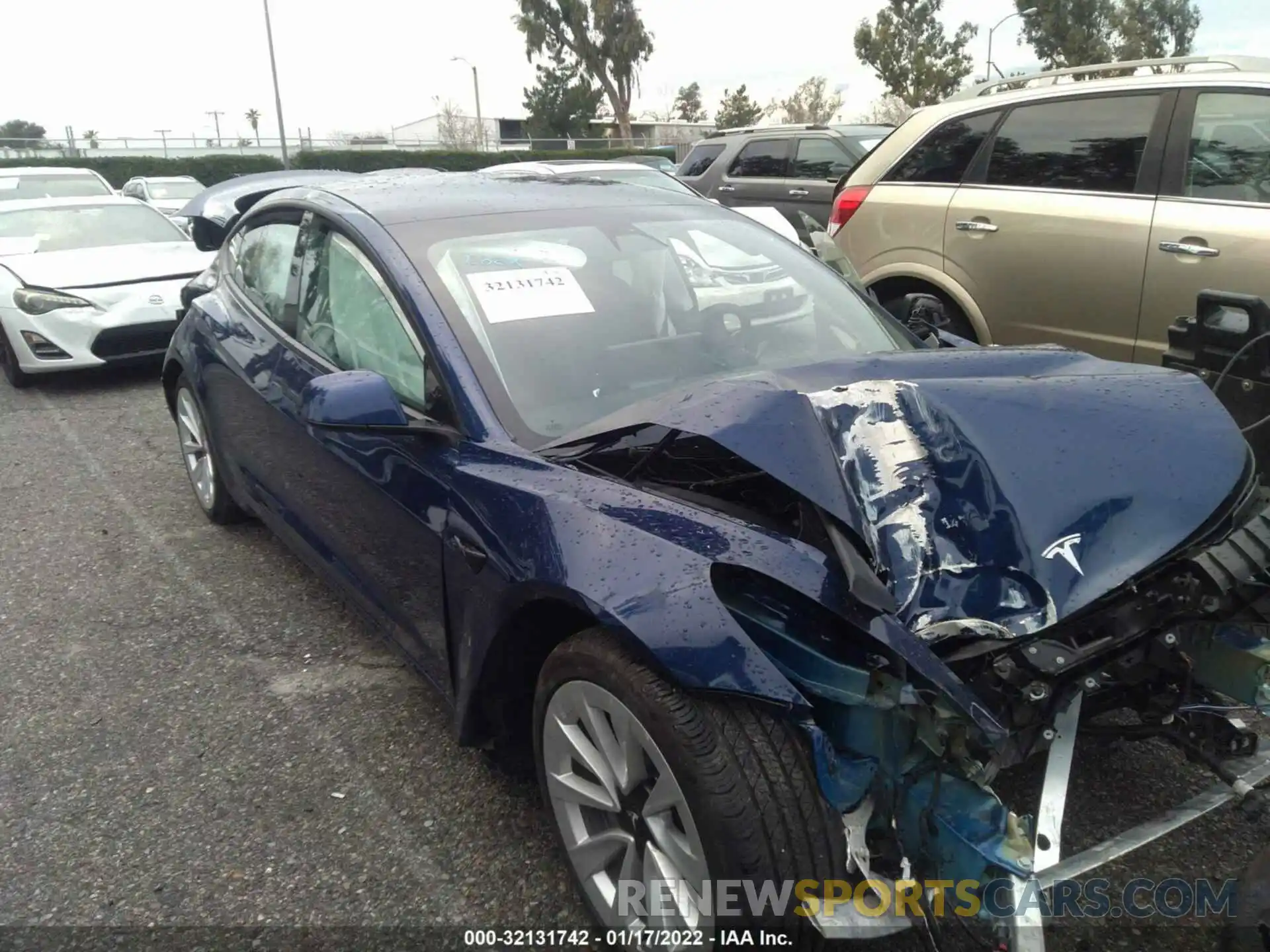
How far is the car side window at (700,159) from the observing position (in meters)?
11.6

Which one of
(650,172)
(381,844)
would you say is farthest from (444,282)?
(650,172)

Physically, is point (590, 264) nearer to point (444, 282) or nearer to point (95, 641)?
point (444, 282)

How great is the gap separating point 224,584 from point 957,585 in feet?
10.5

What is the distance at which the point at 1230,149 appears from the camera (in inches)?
171

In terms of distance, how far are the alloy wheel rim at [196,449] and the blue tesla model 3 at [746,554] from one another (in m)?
1.77

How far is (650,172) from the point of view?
945 centimetres

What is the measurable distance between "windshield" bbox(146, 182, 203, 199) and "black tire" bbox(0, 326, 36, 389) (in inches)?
506

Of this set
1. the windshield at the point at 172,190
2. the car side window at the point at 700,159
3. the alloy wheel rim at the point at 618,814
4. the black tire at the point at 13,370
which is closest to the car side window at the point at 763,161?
the car side window at the point at 700,159

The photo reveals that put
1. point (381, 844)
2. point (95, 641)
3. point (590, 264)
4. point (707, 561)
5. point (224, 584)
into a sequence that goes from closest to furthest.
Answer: point (707, 561) < point (381, 844) < point (590, 264) < point (95, 641) < point (224, 584)

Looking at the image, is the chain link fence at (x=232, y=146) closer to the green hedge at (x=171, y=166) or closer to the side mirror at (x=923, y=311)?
the green hedge at (x=171, y=166)

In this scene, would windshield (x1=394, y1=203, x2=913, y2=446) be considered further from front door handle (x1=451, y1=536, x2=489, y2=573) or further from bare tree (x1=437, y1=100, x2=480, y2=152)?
bare tree (x1=437, y1=100, x2=480, y2=152)

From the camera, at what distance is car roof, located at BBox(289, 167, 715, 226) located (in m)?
3.08

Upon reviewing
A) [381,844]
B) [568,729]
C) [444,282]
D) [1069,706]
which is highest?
[444,282]

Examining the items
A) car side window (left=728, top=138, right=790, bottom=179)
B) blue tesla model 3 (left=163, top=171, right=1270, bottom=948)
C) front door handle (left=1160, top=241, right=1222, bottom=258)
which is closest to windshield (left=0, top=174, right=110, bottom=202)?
car side window (left=728, top=138, right=790, bottom=179)
